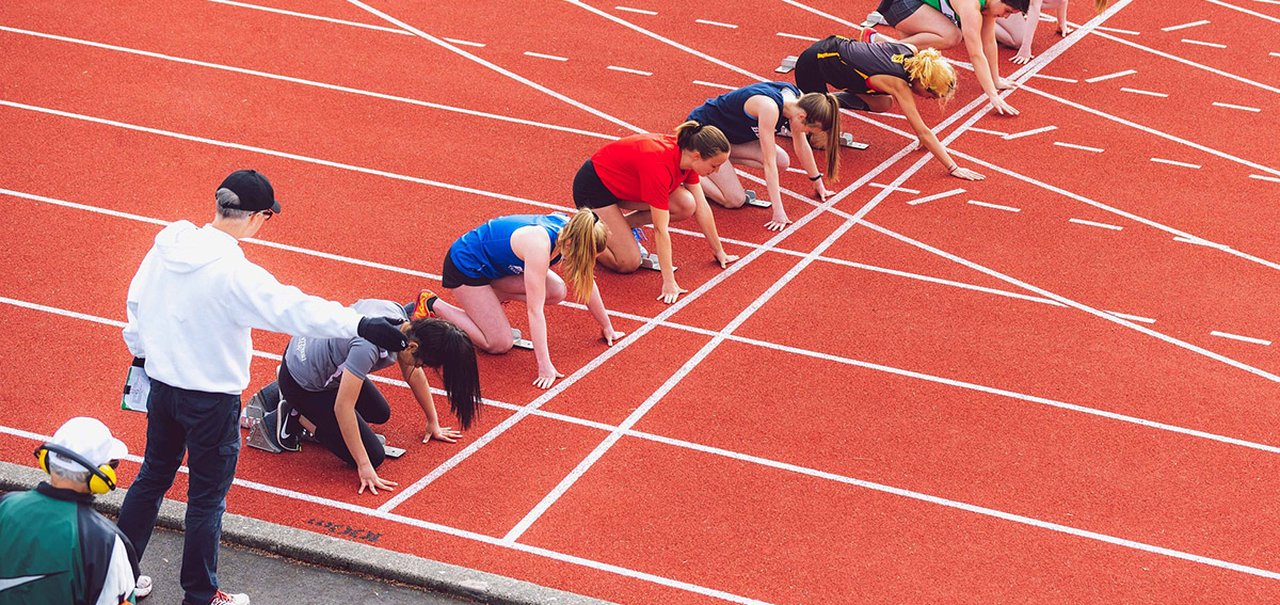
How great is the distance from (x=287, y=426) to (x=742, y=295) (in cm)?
337

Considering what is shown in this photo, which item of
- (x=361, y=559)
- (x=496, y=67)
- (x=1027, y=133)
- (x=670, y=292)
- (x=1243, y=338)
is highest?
(x=496, y=67)

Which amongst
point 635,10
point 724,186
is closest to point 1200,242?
point 724,186

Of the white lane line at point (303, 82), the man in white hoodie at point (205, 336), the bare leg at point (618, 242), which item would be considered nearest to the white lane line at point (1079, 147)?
the white lane line at point (303, 82)

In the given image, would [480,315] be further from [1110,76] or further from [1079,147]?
[1110,76]

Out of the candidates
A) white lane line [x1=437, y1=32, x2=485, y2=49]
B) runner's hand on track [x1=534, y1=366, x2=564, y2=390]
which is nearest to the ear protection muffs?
runner's hand on track [x1=534, y1=366, x2=564, y2=390]

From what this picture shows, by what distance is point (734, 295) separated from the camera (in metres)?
8.94

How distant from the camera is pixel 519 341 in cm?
834

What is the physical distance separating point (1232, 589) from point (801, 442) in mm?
2369

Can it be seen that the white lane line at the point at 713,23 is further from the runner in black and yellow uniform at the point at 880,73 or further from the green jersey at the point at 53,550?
the green jersey at the point at 53,550

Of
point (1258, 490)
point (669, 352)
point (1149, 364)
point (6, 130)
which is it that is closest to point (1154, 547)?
point (1258, 490)

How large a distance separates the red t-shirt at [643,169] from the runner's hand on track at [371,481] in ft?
9.18

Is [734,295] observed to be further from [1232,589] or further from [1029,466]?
[1232,589]

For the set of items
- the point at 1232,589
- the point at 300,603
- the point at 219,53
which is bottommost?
the point at 1232,589

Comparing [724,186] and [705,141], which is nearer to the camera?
[705,141]
